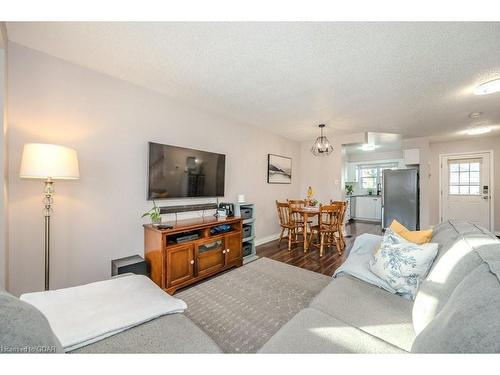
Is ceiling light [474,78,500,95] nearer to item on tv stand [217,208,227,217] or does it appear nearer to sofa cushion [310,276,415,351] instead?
sofa cushion [310,276,415,351]

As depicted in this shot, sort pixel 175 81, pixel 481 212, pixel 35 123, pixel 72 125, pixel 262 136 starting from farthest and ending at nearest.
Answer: pixel 481 212, pixel 262 136, pixel 175 81, pixel 72 125, pixel 35 123

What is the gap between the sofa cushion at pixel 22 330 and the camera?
498mm

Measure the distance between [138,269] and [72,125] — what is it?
1.55m

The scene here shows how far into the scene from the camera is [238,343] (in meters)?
1.47

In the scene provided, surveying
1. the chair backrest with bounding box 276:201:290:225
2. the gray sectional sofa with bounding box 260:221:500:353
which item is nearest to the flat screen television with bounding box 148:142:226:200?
the chair backrest with bounding box 276:201:290:225

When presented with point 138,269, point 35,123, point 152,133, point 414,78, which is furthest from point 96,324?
point 414,78

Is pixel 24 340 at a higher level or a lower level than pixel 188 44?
lower

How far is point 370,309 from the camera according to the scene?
1.18 m

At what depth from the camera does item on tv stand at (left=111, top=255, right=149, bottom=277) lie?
195 centimetres

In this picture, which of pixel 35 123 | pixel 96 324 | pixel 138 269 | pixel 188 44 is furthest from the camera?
pixel 138 269

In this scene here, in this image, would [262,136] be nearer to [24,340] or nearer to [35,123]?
[35,123]

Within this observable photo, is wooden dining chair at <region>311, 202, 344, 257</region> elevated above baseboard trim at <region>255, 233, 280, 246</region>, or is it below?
above

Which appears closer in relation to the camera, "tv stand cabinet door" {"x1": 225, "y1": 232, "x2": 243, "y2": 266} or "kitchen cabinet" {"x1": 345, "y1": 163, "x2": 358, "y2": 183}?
"tv stand cabinet door" {"x1": 225, "y1": 232, "x2": 243, "y2": 266}

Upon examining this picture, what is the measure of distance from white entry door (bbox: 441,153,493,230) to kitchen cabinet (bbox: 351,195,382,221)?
1586mm
